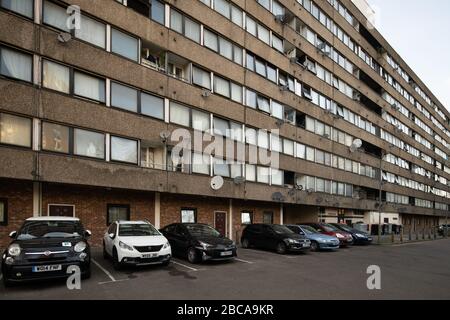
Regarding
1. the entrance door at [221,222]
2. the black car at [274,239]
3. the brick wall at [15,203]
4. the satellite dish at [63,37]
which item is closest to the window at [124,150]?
the brick wall at [15,203]

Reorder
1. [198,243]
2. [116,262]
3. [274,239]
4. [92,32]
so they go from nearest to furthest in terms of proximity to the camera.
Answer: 1. [116,262]
2. [198,243]
3. [92,32]
4. [274,239]

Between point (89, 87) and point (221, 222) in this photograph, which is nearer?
point (89, 87)

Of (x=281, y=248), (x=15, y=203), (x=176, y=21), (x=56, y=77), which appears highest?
(x=176, y=21)

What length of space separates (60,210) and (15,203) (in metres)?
1.81

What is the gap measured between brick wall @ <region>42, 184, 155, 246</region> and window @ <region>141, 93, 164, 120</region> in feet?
13.2

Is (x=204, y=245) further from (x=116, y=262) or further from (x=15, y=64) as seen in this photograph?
(x=15, y=64)

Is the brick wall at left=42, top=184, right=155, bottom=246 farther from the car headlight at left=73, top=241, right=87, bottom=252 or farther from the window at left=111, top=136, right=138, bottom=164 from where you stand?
the car headlight at left=73, top=241, right=87, bottom=252

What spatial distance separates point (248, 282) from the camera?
9.72 metres

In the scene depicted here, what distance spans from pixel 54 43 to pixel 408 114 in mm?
55492

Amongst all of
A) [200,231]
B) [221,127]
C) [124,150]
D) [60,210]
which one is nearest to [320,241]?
[200,231]

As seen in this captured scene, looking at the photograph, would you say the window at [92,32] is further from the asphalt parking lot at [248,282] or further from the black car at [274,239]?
the black car at [274,239]

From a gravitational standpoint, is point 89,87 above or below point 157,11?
below

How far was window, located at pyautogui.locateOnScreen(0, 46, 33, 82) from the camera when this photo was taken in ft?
43.2

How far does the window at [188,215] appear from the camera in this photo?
20.2m
